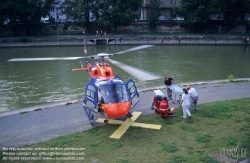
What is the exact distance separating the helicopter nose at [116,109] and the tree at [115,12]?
111 ft

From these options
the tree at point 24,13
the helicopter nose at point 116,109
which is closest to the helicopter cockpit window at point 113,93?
the helicopter nose at point 116,109

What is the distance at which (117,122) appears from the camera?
9539 mm

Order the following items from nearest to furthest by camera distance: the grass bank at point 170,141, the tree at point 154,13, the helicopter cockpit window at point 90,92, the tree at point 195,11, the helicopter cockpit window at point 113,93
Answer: the grass bank at point 170,141, the helicopter cockpit window at point 113,93, the helicopter cockpit window at point 90,92, the tree at point 195,11, the tree at point 154,13

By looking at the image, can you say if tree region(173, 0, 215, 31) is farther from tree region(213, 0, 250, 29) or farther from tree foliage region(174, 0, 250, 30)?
tree region(213, 0, 250, 29)

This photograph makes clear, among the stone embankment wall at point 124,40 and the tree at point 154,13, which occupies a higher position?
the tree at point 154,13

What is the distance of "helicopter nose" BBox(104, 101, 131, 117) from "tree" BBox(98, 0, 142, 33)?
33695 mm

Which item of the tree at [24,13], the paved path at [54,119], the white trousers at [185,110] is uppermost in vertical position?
the tree at [24,13]

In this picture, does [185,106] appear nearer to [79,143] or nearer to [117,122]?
[117,122]

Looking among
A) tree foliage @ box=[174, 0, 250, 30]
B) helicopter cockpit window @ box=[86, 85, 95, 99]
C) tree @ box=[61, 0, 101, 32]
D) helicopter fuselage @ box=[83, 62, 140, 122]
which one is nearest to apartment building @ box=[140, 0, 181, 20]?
tree foliage @ box=[174, 0, 250, 30]

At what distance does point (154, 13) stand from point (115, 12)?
6.77 metres

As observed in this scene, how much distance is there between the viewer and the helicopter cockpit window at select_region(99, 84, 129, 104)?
29.6ft

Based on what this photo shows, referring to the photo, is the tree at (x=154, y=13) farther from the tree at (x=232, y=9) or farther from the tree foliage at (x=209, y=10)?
the tree at (x=232, y=9)

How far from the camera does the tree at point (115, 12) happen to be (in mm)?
41156

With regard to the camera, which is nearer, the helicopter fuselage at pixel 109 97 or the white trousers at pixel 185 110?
the helicopter fuselage at pixel 109 97
